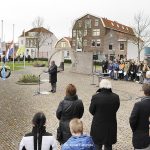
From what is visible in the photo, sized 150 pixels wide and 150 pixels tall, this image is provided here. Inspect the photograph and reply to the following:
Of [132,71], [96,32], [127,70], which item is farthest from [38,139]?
[96,32]

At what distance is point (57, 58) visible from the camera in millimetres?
43844

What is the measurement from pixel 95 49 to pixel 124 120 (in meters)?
77.8

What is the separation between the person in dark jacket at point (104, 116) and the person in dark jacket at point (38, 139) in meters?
2.05

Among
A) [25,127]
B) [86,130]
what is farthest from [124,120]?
[25,127]

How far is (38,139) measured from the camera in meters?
5.89

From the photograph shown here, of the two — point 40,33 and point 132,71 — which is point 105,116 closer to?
point 132,71

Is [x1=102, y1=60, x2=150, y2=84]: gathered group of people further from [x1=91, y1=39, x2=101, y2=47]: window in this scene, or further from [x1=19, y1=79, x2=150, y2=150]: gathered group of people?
[x1=91, y1=39, x2=101, y2=47]: window

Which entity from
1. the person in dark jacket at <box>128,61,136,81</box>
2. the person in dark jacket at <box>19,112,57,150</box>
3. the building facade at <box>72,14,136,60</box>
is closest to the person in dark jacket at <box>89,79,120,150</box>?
the person in dark jacket at <box>19,112,57,150</box>

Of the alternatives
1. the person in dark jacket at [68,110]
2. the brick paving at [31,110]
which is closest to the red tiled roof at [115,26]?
the brick paving at [31,110]

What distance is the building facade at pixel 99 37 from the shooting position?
282ft

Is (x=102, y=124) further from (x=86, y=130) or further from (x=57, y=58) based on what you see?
(x=57, y=58)

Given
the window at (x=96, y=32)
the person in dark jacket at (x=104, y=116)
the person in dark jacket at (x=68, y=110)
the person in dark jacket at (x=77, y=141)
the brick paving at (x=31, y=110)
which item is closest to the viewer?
the person in dark jacket at (x=77, y=141)

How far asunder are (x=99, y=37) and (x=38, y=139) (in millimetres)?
86577

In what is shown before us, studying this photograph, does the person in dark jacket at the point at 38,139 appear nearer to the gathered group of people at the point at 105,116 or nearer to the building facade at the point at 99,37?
the gathered group of people at the point at 105,116
